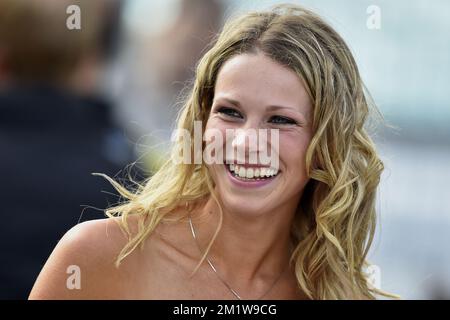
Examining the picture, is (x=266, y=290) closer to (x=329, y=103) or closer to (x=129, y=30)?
(x=329, y=103)

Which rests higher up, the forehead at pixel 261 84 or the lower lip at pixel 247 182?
the forehead at pixel 261 84

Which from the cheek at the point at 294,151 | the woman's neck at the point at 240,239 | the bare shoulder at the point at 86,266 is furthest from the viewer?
the woman's neck at the point at 240,239

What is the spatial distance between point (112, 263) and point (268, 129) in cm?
71

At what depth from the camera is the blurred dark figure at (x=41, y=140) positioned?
3.17 metres

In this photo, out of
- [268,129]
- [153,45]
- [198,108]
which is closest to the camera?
[268,129]

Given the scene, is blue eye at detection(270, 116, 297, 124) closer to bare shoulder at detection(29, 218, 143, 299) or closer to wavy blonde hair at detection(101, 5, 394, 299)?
wavy blonde hair at detection(101, 5, 394, 299)

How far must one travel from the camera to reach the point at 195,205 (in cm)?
340

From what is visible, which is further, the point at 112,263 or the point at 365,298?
the point at 365,298

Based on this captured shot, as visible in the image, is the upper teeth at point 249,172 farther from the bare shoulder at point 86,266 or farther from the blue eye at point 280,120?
the bare shoulder at point 86,266

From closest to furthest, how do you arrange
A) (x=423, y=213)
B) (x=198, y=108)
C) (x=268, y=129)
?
1. (x=268, y=129)
2. (x=198, y=108)
3. (x=423, y=213)

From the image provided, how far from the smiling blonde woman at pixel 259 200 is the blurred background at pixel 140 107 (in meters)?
0.17

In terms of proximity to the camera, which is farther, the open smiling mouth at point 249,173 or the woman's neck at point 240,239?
the woman's neck at point 240,239

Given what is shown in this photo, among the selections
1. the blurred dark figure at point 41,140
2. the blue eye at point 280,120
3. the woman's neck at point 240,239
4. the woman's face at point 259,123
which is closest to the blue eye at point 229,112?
the woman's face at point 259,123

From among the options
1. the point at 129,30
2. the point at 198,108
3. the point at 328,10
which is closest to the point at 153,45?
the point at 129,30
